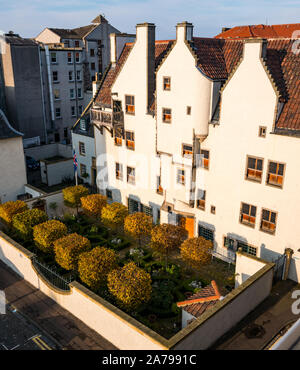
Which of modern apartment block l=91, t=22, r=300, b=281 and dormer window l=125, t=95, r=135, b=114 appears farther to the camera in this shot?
dormer window l=125, t=95, r=135, b=114

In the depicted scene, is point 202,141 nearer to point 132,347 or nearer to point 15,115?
point 132,347

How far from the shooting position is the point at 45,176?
179ft

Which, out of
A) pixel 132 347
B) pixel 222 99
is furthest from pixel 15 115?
pixel 132 347

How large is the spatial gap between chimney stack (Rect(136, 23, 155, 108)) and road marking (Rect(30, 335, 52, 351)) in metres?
24.7

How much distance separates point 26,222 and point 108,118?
48.2ft

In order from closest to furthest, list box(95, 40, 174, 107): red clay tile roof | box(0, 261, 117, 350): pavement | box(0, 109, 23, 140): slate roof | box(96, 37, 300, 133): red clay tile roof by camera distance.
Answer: box(0, 261, 117, 350): pavement → box(96, 37, 300, 133): red clay tile roof → box(95, 40, 174, 107): red clay tile roof → box(0, 109, 23, 140): slate roof

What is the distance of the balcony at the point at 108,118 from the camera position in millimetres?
39312

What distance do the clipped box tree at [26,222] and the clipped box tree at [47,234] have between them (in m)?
1.44

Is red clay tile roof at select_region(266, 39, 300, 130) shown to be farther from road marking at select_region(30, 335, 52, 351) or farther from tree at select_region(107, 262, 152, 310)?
road marking at select_region(30, 335, 52, 351)

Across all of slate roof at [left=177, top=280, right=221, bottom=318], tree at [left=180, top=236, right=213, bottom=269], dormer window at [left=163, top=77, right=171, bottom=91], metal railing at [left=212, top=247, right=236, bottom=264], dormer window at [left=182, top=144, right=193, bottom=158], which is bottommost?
metal railing at [left=212, top=247, right=236, bottom=264]

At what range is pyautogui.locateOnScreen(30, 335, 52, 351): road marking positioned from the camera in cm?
2360

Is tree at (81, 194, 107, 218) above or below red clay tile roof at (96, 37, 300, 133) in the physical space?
below

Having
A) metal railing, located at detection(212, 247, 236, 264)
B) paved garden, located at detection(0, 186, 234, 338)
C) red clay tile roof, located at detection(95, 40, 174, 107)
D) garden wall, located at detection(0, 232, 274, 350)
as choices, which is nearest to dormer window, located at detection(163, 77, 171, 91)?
red clay tile roof, located at detection(95, 40, 174, 107)

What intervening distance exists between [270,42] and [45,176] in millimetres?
37654
